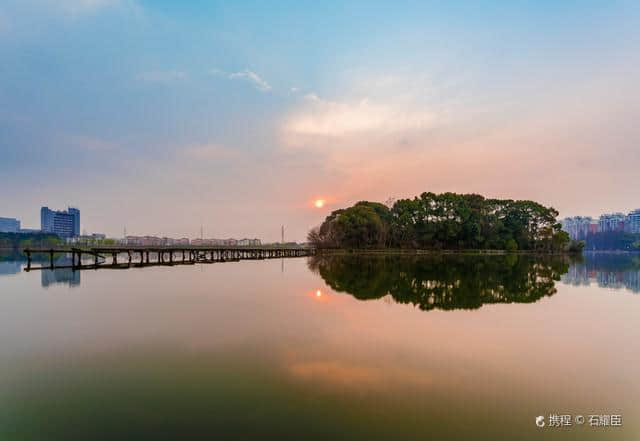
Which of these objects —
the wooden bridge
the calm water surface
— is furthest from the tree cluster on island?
the calm water surface

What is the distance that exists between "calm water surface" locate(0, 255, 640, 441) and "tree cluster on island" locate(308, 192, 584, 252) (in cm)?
6474

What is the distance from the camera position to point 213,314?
48.1ft

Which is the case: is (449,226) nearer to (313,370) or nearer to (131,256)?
(131,256)

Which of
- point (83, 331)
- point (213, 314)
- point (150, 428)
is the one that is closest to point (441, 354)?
point (150, 428)

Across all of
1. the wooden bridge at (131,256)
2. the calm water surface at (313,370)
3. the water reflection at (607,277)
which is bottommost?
the water reflection at (607,277)

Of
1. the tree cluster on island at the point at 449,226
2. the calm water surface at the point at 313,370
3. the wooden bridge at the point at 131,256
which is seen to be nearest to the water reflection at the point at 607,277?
the calm water surface at the point at 313,370

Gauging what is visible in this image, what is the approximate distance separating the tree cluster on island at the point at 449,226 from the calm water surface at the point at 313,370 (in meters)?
64.7

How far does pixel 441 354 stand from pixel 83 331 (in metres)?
11.9

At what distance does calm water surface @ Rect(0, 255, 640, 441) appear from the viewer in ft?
19.6

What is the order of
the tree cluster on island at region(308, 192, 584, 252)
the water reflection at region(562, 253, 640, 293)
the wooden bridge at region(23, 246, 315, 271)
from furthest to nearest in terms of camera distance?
1. the tree cluster on island at region(308, 192, 584, 252)
2. the wooden bridge at region(23, 246, 315, 271)
3. the water reflection at region(562, 253, 640, 293)

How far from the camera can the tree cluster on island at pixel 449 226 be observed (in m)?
80.9

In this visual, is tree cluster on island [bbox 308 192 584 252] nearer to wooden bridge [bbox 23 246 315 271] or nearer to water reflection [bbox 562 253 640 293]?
wooden bridge [bbox 23 246 315 271]

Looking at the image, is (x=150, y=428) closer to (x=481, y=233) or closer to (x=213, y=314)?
(x=213, y=314)

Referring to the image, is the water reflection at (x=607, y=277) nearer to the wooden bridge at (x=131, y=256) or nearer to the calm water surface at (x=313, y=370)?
the calm water surface at (x=313, y=370)
